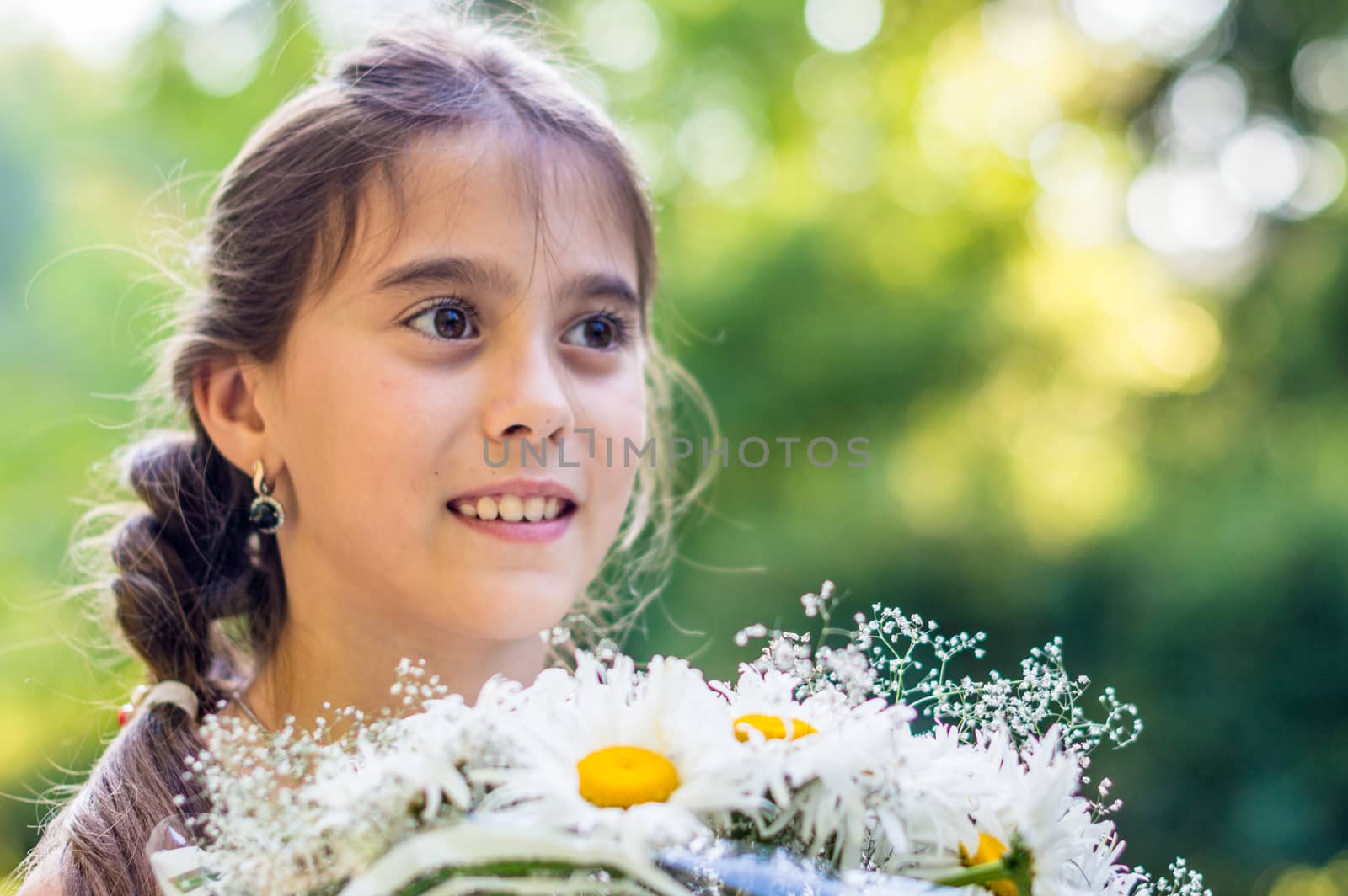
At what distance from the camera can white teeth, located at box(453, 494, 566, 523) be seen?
1.30 meters

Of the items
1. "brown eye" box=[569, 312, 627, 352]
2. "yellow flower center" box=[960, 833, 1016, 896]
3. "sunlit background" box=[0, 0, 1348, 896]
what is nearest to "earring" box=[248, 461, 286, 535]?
"brown eye" box=[569, 312, 627, 352]

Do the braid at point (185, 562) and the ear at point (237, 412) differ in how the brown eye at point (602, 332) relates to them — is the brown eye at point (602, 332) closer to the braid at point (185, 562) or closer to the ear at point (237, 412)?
the ear at point (237, 412)

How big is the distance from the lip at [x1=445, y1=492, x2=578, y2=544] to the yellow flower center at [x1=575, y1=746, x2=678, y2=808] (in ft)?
1.79

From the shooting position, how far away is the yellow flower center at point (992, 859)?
820 millimetres

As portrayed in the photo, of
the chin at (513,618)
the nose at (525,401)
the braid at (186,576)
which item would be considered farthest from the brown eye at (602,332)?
the braid at (186,576)

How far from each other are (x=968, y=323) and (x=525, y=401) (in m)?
2.83

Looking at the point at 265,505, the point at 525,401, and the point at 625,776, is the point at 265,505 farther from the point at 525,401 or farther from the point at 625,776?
the point at 625,776

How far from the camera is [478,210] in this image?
1310 millimetres

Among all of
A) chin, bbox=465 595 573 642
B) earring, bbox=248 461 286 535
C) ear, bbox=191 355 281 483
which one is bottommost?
chin, bbox=465 595 573 642

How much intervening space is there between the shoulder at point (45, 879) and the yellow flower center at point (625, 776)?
0.84 m

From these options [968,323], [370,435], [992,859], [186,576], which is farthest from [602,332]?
[968,323]

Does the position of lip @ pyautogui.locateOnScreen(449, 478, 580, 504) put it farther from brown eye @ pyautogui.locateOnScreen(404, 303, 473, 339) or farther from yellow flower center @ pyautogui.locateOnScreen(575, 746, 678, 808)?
yellow flower center @ pyautogui.locateOnScreen(575, 746, 678, 808)

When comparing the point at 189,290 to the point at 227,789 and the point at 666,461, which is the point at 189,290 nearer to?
the point at 666,461

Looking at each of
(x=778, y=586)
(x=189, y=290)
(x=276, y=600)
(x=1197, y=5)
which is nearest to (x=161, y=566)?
(x=276, y=600)
